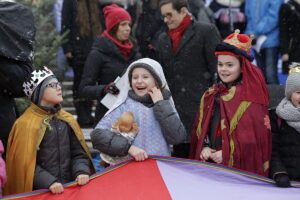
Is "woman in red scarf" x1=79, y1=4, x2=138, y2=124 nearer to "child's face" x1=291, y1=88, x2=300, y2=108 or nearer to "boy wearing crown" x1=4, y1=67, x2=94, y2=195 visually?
"boy wearing crown" x1=4, y1=67, x2=94, y2=195

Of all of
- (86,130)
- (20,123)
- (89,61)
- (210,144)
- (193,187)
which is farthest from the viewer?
(86,130)

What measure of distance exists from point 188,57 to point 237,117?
1.73 meters

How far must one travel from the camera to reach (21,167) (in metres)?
5.23

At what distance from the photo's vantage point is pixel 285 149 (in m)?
5.45

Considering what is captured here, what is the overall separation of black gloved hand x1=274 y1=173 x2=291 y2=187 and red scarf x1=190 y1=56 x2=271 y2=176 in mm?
257

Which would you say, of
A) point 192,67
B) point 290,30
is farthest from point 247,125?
point 290,30

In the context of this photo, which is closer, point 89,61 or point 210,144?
point 210,144

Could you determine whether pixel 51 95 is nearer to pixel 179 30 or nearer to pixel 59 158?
pixel 59 158

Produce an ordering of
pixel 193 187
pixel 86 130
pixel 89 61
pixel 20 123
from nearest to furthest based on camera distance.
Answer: pixel 193 187, pixel 20 123, pixel 89 61, pixel 86 130

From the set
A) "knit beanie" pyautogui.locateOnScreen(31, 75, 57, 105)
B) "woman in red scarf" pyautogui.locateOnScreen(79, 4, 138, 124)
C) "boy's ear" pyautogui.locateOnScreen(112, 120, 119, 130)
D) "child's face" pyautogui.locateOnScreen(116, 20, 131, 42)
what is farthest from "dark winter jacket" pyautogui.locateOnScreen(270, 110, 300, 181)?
"child's face" pyautogui.locateOnScreen(116, 20, 131, 42)

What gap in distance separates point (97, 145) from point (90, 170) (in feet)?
0.89

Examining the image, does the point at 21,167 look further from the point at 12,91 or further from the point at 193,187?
the point at 193,187

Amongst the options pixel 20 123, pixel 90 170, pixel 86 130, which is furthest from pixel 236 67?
pixel 86 130

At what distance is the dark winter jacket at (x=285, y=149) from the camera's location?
17.5ft
